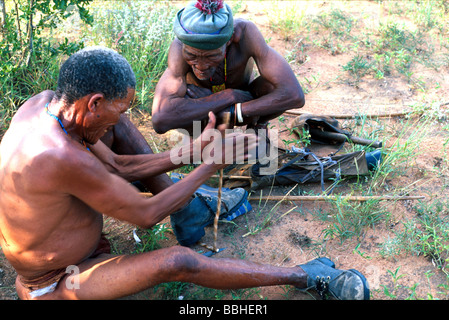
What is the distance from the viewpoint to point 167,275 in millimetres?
2496

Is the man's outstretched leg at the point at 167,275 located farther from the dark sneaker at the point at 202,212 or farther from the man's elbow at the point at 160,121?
the man's elbow at the point at 160,121

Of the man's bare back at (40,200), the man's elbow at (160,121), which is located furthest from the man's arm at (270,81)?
the man's bare back at (40,200)

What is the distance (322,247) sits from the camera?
3.23 m

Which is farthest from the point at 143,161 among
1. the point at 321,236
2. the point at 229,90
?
the point at 321,236

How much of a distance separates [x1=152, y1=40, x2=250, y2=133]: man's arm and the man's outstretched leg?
1.22m

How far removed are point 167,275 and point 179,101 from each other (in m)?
1.45

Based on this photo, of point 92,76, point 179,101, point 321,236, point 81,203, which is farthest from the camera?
point 179,101

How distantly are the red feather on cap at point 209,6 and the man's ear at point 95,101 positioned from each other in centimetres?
123

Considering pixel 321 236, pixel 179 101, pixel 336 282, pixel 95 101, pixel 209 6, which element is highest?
pixel 209 6

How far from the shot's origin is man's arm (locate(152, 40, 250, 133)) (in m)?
3.47

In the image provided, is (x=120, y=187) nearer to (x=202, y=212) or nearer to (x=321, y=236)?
(x=202, y=212)

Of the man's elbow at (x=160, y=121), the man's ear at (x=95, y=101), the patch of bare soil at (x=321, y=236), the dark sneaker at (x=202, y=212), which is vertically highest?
the man's ear at (x=95, y=101)

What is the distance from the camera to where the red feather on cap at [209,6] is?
3.16 m
